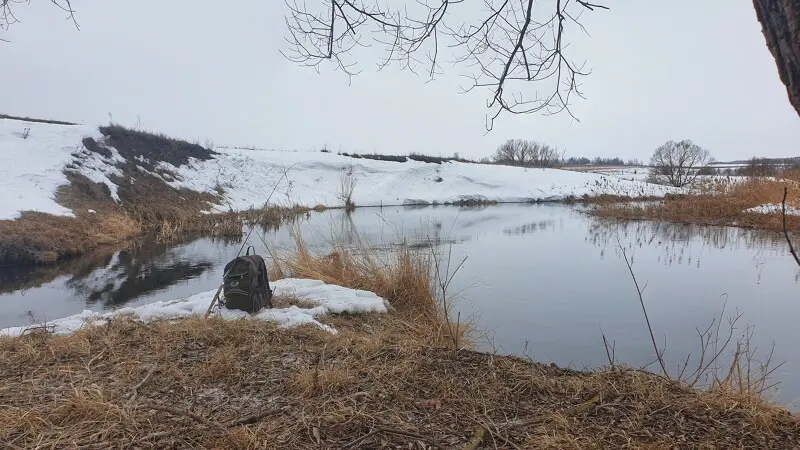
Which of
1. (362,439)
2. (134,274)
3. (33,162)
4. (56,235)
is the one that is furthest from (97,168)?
(362,439)

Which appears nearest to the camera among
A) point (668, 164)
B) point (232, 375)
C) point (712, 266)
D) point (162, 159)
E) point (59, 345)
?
point (232, 375)

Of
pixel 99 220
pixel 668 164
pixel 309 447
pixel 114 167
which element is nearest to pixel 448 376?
pixel 309 447

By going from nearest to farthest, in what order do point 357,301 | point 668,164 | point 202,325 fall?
point 202,325 < point 357,301 < point 668,164

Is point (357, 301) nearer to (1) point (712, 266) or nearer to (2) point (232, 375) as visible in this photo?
(2) point (232, 375)

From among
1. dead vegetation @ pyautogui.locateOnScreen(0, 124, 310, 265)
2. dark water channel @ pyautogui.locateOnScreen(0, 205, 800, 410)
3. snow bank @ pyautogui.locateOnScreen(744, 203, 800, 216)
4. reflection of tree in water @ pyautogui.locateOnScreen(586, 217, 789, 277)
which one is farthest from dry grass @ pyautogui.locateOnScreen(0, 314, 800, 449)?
snow bank @ pyautogui.locateOnScreen(744, 203, 800, 216)

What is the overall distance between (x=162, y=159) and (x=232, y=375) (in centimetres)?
2546

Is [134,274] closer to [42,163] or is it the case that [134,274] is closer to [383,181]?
[42,163]

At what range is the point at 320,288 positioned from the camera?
624 centimetres

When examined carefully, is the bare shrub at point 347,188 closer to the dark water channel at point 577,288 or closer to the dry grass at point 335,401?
the dark water channel at point 577,288

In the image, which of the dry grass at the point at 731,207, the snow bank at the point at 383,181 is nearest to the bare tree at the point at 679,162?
the snow bank at the point at 383,181

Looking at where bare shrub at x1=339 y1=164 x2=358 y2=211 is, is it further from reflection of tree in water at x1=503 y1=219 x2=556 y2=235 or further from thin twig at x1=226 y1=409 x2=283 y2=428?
thin twig at x1=226 y1=409 x2=283 y2=428

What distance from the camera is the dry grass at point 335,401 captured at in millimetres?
2229

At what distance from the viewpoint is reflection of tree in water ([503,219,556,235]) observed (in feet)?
50.4

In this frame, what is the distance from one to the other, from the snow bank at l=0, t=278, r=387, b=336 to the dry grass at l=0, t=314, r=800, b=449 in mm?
795
